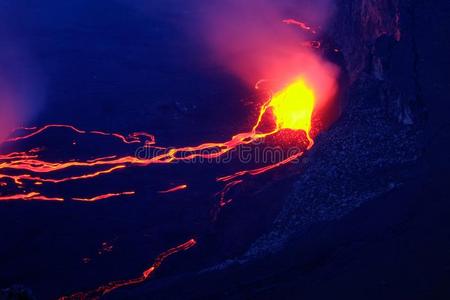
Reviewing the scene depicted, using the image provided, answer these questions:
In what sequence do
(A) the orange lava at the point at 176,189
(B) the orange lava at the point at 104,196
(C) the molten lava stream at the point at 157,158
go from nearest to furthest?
(B) the orange lava at the point at 104,196, (A) the orange lava at the point at 176,189, (C) the molten lava stream at the point at 157,158

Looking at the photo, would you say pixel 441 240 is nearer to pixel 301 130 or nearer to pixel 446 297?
pixel 446 297

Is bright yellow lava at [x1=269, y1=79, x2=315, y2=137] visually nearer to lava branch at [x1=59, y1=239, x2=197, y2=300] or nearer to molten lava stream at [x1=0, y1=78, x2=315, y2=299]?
molten lava stream at [x1=0, y1=78, x2=315, y2=299]

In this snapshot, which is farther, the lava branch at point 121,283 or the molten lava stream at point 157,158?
the molten lava stream at point 157,158

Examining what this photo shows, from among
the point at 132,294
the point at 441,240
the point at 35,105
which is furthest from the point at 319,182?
the point at 35,105

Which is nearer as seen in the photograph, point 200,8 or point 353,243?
point 353,243

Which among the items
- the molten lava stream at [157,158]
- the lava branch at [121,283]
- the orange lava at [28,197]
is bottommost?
the lava branch at [121,283]

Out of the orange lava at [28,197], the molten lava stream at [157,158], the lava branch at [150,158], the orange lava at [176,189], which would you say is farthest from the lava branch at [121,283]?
the orange lava at [28,197]

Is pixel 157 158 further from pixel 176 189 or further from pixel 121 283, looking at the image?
pixel 121 283

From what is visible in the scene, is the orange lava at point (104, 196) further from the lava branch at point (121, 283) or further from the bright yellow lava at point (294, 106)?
the bright yellow lava at point (294, 106)

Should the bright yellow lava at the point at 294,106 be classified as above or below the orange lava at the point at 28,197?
above
